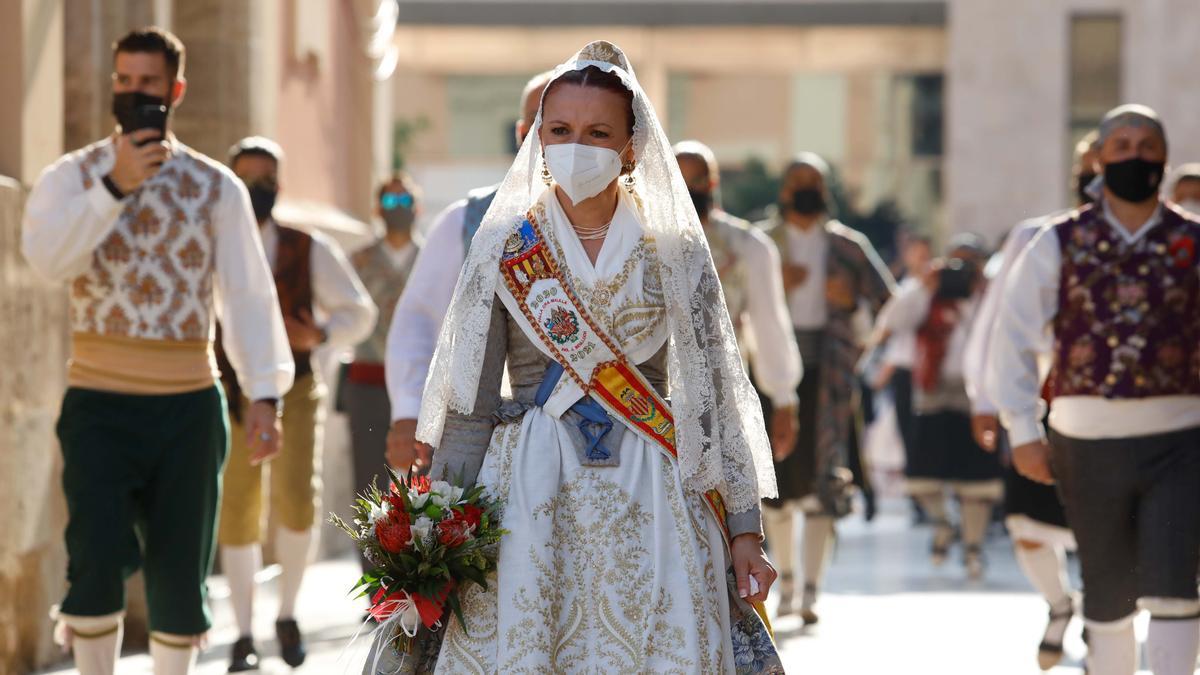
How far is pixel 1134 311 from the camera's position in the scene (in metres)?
7.53

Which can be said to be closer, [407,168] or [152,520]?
[152,520]

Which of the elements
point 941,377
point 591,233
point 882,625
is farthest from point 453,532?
point 941,377

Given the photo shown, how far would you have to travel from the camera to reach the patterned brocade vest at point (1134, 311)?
751 cm

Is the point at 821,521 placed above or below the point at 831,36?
below

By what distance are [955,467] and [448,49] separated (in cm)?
2773

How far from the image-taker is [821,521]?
1188cm

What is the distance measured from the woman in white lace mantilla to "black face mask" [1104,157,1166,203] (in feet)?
9.42

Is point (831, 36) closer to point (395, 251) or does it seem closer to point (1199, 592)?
point (395, 251)

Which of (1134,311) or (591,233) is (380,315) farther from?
(591,233)

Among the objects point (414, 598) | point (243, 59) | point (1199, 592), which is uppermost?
point (243, 59)

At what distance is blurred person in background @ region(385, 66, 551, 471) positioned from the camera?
6895 millimetres

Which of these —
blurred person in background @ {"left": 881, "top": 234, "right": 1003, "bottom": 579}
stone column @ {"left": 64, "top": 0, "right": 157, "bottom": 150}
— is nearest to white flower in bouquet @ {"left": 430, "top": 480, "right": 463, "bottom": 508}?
stone column @ {"left": 64, "top": 0, "right": 157, "bottom": 150}

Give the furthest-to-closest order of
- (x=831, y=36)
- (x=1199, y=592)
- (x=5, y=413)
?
1. (x=831, y=36)
2. (x=5, y=413)
3. (x=1199, y=592)

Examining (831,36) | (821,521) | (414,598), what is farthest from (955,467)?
(831,36)
